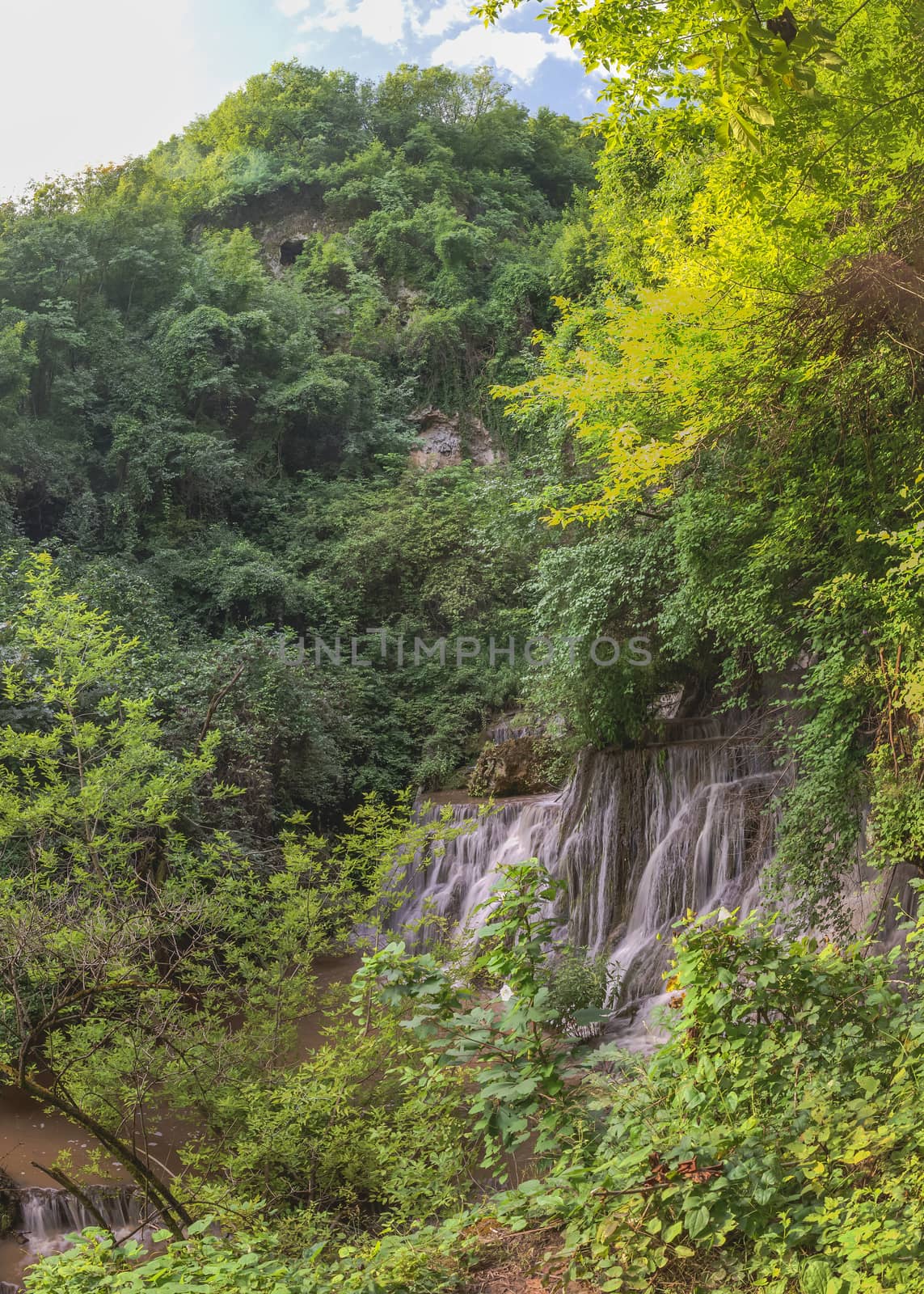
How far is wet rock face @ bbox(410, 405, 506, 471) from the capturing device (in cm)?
2291

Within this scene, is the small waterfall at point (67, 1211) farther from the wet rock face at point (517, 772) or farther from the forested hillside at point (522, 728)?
the wet rock face at point (517, 772)

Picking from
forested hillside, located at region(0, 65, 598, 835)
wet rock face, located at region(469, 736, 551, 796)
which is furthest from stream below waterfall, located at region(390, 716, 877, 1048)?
forested hillside, located at region(0, 65, 598, 835)

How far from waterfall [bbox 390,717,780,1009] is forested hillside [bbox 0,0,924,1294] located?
6 centimetres

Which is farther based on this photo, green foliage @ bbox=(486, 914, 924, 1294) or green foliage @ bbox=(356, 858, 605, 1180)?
green foliage @ bbox=(356, 858, 605, 1180)

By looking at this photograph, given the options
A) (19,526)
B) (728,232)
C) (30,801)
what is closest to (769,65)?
(728,232)

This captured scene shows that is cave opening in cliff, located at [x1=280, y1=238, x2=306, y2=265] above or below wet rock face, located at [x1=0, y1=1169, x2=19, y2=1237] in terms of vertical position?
above

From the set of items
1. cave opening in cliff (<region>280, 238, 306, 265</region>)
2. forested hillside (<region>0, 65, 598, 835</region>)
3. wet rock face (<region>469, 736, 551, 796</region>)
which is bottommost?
wet rock face (<region>469, 736, 551, 796</region>)

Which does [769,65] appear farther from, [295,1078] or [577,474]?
[577,474]

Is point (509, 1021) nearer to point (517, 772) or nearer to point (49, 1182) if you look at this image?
point (49, 1182)

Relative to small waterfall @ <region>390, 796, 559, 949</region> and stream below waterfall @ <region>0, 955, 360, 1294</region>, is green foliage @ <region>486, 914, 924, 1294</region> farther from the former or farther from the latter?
small waterfall @ <region>390, 796, 559, 949</region>

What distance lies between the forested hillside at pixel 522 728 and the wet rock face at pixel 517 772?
352mm

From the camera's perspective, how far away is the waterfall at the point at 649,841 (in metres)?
9.14

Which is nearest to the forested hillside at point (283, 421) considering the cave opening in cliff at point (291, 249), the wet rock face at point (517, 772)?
the cave opening in cliff at point (291, 249)

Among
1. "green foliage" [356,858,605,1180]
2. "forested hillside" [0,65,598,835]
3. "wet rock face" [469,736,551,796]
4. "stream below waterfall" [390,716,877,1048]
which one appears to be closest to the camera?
"green foliage" [356,858,605,1180]
